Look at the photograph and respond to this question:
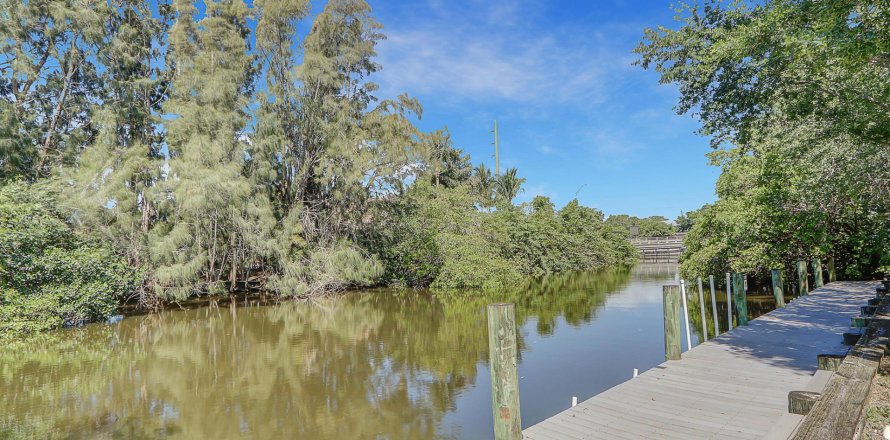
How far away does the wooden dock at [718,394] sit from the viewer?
3.93 metres

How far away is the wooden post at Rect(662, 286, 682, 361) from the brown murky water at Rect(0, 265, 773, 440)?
1222 mm

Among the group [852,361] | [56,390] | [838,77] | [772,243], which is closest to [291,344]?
[56,390]

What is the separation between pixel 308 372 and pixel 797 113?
357 inches

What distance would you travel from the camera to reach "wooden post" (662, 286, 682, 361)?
6.18m

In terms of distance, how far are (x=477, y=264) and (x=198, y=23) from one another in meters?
15.5

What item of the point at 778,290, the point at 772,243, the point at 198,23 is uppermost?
the point at 198,23

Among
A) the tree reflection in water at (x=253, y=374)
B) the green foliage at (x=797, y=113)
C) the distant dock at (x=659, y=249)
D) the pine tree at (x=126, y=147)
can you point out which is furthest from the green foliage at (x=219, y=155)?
the distant dock at (x=659, y=249)

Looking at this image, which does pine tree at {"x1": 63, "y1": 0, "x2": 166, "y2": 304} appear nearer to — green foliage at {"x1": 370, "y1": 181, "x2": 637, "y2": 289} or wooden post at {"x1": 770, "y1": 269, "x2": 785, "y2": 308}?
green foliage at {"x1": 370, "y1": 181, "x2": 637, "y2": 289}

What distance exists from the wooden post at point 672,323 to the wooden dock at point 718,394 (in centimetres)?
16

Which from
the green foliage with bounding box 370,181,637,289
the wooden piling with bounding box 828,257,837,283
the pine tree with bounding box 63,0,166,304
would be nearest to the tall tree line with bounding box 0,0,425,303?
the pine tree with bounding box 63,0,166,304

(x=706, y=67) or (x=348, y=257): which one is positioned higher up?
(x=706, y=67)

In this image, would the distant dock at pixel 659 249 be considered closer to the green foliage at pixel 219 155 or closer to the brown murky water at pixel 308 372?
the green foliage at pixel 219 155

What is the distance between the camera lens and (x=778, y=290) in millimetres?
10570

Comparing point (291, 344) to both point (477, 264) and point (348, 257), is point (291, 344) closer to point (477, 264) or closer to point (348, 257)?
point (348, 257)
